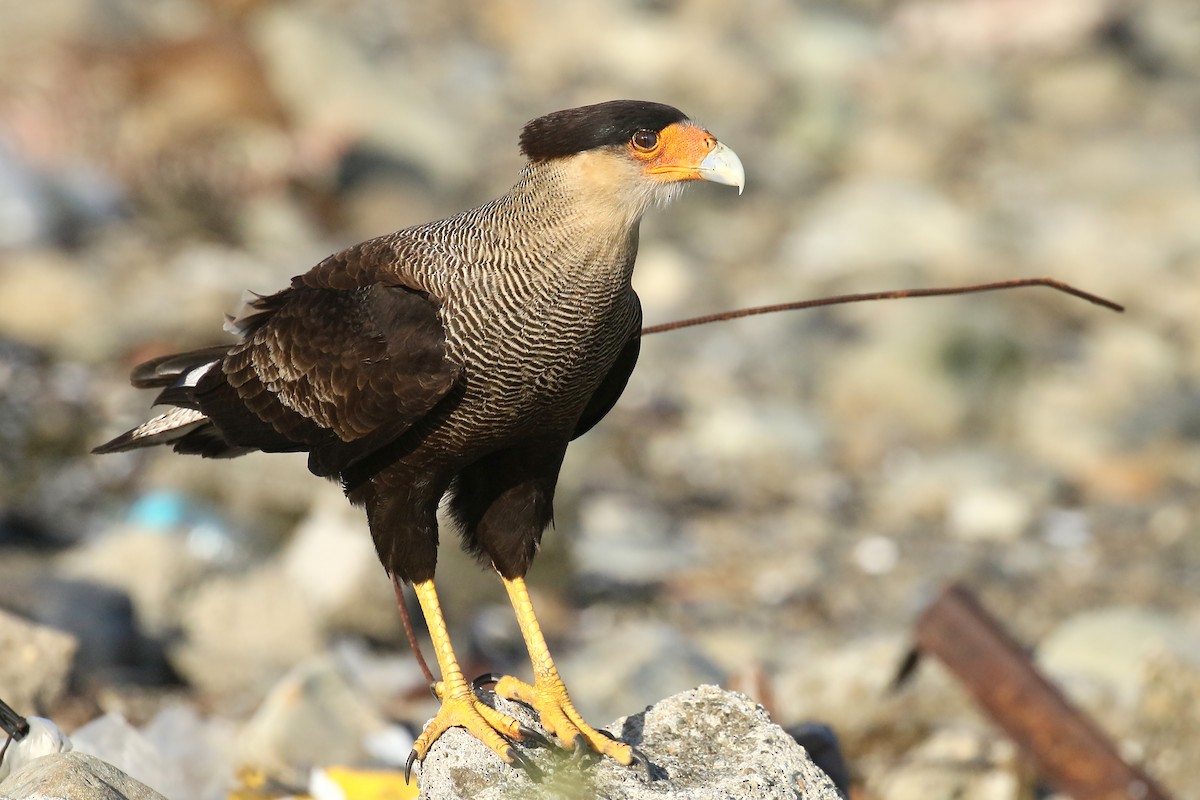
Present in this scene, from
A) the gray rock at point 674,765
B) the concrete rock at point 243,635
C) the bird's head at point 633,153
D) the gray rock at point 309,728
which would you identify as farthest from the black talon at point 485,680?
the concrete rock at point 243,635

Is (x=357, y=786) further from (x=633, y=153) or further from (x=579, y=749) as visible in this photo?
(x=633, y=153)

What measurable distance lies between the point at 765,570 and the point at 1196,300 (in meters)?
5.85

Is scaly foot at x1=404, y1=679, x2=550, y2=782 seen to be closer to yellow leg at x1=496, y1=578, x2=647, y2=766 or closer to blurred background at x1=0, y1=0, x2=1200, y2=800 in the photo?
yellow leg at x1=496, y1=578, x2=647, y2=766

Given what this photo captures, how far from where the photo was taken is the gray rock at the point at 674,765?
3514 mm

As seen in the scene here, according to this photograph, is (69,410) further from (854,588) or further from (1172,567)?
(1172,567)

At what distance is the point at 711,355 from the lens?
37.6 feet

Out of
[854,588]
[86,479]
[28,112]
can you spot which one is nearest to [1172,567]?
[854,588]

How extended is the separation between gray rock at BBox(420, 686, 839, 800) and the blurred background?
→ 1180 mm

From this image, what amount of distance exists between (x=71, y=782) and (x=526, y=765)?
3.35 feet

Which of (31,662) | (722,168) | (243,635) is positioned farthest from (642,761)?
(243,635)

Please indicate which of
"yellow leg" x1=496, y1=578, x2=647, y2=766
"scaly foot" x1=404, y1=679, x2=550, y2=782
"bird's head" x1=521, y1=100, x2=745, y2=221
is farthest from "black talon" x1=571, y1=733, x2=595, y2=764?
"bird's head" x1=521, y1=100, x2=745, y2=221

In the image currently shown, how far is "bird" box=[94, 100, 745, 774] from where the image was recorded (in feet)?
12.6

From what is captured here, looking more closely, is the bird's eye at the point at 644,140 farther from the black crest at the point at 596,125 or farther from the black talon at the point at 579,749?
the black talon at the point at 579,749

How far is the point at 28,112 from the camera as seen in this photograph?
1346 centimetres
